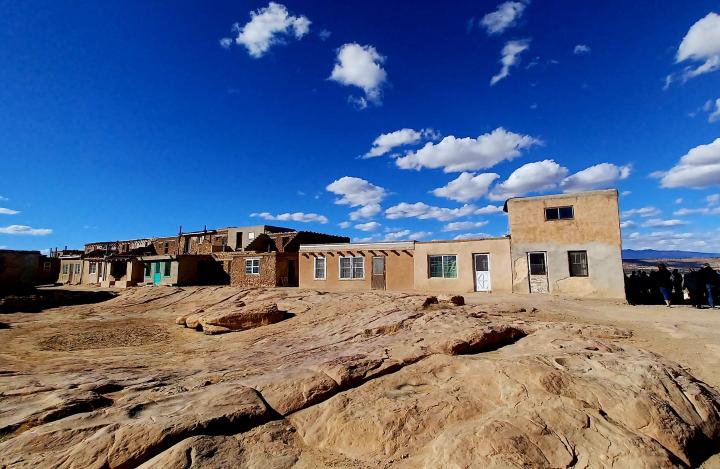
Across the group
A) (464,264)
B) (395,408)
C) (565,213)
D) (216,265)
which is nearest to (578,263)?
(565,213)

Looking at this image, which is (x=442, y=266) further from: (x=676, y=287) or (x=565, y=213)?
(x=676, y=287)

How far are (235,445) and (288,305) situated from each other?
12.9 meters

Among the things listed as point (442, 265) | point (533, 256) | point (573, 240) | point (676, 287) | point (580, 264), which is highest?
point (573, 240)

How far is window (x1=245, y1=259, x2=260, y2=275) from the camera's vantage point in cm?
2988

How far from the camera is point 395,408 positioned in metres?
4.95

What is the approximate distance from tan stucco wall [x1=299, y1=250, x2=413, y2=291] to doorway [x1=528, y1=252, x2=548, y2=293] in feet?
21.8

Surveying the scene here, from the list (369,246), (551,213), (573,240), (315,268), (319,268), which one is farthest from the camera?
(315,268)

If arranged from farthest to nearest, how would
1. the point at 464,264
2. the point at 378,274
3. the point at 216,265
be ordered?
1. the point at 216,265
2. the point at 378,274
3. the point at 464,264

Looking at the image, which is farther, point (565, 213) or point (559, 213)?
point (559, 213)

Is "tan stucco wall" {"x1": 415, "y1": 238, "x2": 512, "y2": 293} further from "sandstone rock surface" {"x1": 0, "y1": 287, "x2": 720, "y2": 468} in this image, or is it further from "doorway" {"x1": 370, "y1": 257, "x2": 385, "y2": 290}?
"sandstone rock surface" {"x1": 0, "y1": 287, "x2": 720, "y2": 468}

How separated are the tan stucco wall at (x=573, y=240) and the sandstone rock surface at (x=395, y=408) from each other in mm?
10588

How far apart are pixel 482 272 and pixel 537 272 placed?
2726mm

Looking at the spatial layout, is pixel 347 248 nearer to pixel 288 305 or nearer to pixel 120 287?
pixel 288 305

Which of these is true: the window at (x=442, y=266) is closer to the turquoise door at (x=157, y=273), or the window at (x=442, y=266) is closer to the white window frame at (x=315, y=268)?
the white window frame at (x=315, y=268)
